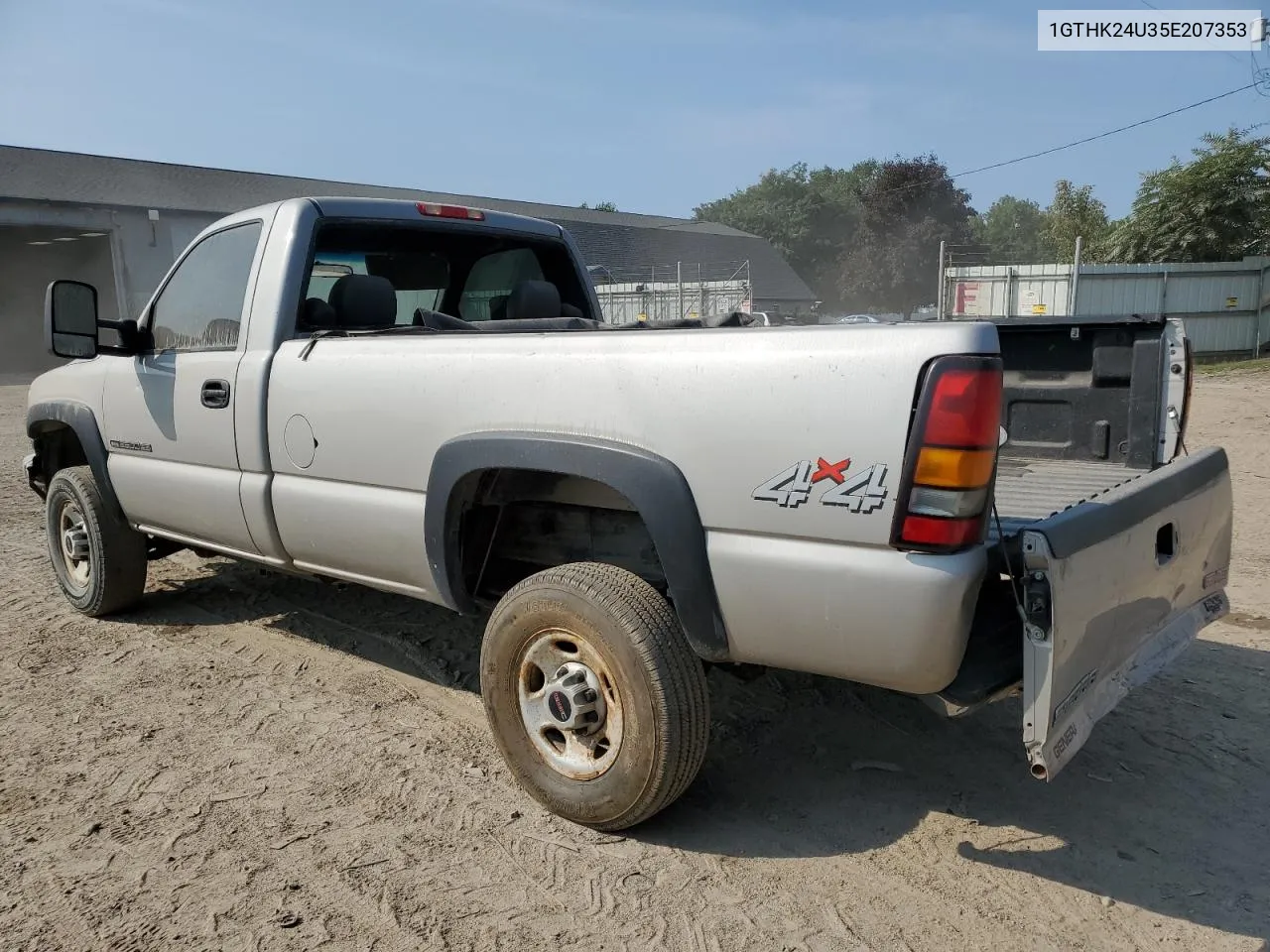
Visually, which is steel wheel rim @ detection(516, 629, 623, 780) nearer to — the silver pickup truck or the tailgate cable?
the silver pickup truck

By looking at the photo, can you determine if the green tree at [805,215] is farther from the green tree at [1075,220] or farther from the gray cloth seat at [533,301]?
the gray cloth seat at [533,301]

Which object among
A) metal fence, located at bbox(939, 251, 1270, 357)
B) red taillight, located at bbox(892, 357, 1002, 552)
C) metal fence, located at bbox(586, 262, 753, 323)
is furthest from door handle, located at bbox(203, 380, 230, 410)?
metal fence, located at bbox(586, 262, 753, 323)

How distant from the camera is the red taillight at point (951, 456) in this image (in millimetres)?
2211

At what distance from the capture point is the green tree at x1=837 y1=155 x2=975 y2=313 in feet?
174

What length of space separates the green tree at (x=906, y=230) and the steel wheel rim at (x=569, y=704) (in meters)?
53.6

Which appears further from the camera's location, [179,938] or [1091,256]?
[1091,256]

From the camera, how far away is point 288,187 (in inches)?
1250

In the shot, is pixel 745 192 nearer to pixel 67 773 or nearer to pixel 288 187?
pixel 288 187

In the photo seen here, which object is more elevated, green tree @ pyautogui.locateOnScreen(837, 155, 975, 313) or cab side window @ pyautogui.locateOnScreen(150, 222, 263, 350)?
green tree @ pyautogui.locateOnScreen(837, 155, 975, 313)

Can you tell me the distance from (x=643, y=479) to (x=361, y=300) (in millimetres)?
1965

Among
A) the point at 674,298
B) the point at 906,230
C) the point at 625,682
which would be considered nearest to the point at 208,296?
the point at 625,682

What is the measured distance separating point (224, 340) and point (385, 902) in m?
2.47

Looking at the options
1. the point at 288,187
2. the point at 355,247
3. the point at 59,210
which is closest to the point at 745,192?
the point at 288,187

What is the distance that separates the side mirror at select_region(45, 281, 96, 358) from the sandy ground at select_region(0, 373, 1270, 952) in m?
1.42
